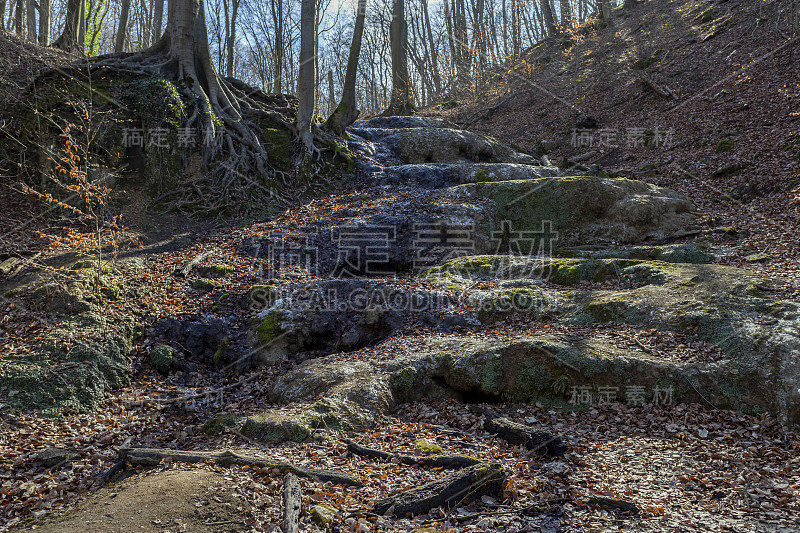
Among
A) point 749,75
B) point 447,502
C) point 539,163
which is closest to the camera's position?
point 447,502

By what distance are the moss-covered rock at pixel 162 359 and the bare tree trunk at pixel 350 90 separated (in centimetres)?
1072

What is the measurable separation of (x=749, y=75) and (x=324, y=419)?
59.9 ft

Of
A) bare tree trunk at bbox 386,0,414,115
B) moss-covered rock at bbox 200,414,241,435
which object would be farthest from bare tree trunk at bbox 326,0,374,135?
moss-covered rock at bbox 200,414,241,435

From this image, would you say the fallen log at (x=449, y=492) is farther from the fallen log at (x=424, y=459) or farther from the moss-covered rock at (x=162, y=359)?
the moss-covered rock at (x=162, y=359)

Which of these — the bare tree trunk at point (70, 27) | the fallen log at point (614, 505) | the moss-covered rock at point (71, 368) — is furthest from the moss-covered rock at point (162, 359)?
the bare tree trunk at point (70, 27)

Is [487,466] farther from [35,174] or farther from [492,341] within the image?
[35,174]

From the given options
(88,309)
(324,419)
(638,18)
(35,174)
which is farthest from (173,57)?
(638,18)

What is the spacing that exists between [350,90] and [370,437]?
1382 cm

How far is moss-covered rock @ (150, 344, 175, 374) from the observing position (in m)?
7.29

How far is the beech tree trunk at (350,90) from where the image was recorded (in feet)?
52.5

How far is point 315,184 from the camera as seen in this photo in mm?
14164

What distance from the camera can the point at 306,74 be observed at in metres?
13.8

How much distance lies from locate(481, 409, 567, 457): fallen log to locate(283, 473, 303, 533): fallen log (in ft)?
8.23

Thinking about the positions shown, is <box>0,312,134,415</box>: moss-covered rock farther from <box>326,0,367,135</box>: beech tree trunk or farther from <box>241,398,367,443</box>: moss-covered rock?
<box>326,0,367,135</box>: beech tree trunk
